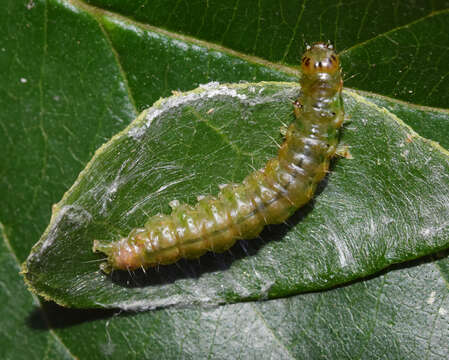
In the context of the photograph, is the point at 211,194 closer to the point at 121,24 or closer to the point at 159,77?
the point at 159,77

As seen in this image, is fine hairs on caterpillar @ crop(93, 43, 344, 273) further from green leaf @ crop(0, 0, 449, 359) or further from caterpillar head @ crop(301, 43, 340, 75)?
green leaf @ crop(0, 0, 449, 359)

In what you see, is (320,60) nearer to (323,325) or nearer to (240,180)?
(240,180)

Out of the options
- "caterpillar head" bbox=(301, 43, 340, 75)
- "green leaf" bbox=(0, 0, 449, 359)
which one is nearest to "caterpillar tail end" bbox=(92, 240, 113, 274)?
"green leaf" bbox=(0, 0, 449, 359)

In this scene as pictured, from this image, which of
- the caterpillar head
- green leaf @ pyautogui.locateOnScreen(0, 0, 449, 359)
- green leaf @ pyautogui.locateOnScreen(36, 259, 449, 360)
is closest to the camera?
the caterpillar head

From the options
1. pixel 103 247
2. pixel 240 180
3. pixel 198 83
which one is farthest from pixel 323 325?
pixel 198 83

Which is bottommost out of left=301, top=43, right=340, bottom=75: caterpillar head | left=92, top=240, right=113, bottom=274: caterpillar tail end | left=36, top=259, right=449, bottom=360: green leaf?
left=36, top=259, right=449, bottom=360: green leaf

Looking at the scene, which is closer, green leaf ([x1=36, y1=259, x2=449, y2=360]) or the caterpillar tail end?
the caterpillar tail end

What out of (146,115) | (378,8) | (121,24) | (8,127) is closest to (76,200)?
(146,115)
